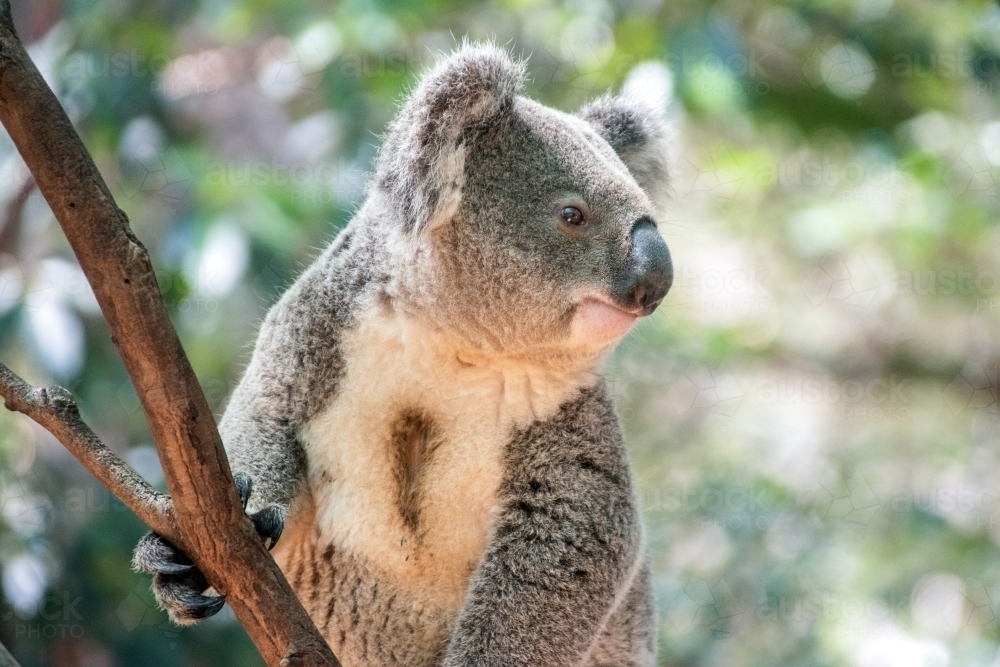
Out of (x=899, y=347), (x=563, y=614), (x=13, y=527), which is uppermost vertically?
(x=563, y=614)

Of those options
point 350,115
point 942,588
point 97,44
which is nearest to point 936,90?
point 942,588

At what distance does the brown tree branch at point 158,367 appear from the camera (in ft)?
5.45

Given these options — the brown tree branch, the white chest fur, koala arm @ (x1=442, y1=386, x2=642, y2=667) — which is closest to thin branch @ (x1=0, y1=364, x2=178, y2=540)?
the brown tree branch

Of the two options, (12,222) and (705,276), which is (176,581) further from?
(705,276)

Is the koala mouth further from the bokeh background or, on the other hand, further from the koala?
the bokeh background

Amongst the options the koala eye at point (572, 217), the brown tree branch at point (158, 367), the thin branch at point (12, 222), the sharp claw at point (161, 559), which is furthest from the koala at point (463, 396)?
the thin branch at point (12, 222)

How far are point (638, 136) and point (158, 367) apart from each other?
1.65 m

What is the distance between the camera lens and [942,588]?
685 centimetres

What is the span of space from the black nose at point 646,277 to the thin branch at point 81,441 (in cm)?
101

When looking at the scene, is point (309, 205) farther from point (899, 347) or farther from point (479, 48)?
point (899, 347)

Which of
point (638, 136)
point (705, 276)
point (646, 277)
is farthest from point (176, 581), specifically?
point (705, 276)

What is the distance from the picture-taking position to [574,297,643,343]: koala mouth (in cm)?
238

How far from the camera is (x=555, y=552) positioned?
250 cm

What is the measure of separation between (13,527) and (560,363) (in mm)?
2694
